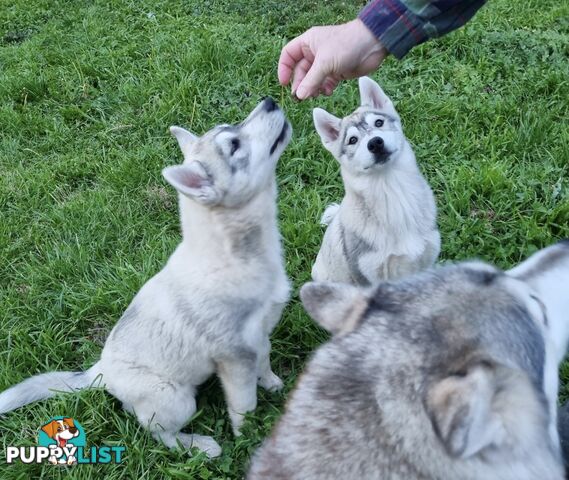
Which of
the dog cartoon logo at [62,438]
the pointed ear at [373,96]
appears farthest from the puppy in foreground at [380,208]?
the dog cartoon logo at [62,438]

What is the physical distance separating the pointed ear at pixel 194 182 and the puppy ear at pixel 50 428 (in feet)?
5.32

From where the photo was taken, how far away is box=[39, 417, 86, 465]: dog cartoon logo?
3.11 m

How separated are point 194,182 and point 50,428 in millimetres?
1720

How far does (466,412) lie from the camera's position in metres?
1.36

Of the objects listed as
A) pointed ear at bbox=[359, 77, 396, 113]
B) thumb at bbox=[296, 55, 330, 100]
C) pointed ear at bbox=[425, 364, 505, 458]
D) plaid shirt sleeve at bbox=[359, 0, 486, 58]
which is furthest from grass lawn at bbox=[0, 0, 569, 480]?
pointed ear at bbox=[425, 364, 505, 458]

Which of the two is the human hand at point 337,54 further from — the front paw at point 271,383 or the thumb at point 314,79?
the front paw at point 271,383

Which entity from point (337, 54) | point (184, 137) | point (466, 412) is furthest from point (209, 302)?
point (466, 412)

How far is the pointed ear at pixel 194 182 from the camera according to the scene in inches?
111

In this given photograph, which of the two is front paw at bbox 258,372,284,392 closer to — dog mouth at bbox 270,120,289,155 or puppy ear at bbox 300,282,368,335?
dog mouth at bbox 270,120,289,155

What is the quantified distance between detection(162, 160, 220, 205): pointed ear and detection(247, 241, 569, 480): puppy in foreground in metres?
1.27

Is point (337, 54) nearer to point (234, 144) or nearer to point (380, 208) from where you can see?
point (234, 144)

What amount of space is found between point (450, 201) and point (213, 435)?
2499 mm

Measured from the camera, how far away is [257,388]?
3484 millimetres

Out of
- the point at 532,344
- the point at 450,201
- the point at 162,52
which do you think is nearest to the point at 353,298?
the point at 532,344
